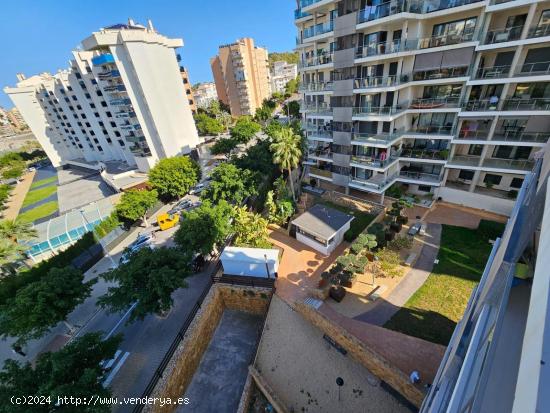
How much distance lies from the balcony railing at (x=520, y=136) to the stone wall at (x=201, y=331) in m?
25.4

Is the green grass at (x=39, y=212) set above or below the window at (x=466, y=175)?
below

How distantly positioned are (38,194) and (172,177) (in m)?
44.6

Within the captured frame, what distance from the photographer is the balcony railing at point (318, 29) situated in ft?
81.0

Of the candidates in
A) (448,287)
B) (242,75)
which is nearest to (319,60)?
(448,287)

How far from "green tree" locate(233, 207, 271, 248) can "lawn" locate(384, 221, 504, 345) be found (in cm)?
1241

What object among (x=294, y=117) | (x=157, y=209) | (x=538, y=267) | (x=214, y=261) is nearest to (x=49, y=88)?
(x=157, y=209)

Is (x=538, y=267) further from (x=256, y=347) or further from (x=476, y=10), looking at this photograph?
(x=476, y=10)

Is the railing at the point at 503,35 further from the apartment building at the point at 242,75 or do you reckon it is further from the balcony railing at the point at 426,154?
the apartment building at the point at 242,75

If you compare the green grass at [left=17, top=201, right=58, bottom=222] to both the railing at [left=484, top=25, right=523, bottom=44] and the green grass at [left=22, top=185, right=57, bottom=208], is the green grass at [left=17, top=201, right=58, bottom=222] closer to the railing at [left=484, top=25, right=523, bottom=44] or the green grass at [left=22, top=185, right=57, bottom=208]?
the green grass at [left=22, top=185, right=57, bottom=208]

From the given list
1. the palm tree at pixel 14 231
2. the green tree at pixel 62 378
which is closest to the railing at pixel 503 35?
the green tree at pixel 62 378

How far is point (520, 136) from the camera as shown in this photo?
21.7m

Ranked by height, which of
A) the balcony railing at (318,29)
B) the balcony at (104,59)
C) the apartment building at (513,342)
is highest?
the balcony at (104,59)

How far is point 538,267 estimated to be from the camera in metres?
2.81

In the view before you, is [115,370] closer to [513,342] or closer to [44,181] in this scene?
[513,342]
